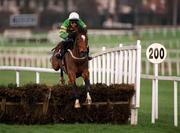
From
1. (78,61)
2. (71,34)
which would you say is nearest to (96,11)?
(71,34)

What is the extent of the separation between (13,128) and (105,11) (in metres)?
86.6

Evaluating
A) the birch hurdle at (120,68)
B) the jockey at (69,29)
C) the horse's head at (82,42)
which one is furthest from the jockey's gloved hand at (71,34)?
the birch hurdle at (120,68)

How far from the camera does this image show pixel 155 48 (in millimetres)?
10945

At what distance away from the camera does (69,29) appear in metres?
10.3

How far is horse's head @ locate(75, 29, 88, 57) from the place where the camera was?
9.81 metres

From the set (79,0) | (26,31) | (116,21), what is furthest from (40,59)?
(79,0)

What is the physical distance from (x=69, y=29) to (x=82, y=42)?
0.54 metres

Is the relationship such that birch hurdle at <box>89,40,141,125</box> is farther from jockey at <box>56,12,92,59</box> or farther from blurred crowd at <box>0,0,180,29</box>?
blurred crowd at <box>0,0,180,29</box>

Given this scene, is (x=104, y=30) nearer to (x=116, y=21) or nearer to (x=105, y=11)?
(x=116, y=21)

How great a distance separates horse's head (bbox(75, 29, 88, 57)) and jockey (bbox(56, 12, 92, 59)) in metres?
0.13

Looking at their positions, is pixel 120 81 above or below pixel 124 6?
below

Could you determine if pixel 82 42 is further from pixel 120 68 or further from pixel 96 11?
pixel 96 11

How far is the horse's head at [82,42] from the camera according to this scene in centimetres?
981

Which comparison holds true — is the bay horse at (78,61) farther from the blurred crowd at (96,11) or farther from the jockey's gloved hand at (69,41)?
the blurred crowd at (96,11)
